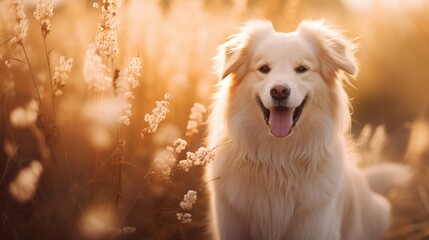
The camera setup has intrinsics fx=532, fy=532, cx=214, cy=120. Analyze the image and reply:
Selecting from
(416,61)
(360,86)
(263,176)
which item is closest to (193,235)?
(263,176)

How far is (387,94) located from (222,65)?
4463 mm

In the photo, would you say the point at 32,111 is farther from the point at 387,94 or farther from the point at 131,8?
the point at 387,94

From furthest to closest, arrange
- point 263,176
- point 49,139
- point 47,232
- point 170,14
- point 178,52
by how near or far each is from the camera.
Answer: point 170,14, point 178,52, point 263,176, point 47,232, point 49,139

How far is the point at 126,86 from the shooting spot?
269cm

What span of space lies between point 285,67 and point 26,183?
154 centimetres

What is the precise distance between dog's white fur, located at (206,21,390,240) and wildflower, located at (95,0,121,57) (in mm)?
964

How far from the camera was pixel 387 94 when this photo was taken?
718 cm

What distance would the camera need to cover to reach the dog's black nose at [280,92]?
273 cm

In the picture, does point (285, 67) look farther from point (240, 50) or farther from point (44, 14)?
point (44, 14)

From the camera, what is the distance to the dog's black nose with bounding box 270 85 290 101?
8.97 feet

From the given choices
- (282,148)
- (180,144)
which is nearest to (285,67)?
(282,148)

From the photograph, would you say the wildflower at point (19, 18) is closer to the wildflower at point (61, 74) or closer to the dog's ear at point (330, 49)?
the wildflower at point (61, 74)

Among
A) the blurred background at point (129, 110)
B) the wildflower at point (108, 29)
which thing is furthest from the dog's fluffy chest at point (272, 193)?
the wildflower at point (108, 29)

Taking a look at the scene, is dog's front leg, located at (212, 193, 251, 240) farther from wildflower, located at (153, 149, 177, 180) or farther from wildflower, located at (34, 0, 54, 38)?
wildflower, located at (34, 0, 54, 38)
